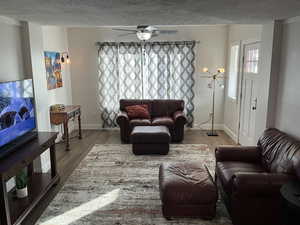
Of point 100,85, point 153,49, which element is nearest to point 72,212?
point 100,85

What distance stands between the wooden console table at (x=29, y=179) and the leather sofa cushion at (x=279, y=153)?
2.75 metres

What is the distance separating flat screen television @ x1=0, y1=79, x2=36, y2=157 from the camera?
2668mm

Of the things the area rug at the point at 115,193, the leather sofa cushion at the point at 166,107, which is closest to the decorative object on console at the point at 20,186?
the area rug at the point at 115,193

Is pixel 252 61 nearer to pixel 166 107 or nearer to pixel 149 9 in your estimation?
pixel 166 107

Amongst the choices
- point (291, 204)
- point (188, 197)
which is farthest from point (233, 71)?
point (291, 204)

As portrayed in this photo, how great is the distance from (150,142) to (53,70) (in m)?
2.58

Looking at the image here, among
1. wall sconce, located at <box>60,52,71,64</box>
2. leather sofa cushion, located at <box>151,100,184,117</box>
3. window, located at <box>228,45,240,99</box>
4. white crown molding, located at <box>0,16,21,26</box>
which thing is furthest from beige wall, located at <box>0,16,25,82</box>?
window, located at <box>228,45,240,99</box>

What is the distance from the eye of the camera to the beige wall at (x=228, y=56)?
15.0 feet

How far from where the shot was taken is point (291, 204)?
1941mm

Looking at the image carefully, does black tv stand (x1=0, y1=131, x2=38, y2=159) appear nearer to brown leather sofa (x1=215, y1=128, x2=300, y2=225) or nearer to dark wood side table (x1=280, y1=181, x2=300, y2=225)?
brown leather sofa (x1=215, y1=128, x2=300, y2=225)

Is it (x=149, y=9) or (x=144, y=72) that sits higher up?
(x=149, y=9)

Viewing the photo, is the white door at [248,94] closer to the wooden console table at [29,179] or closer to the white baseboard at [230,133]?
the white baseboard at [230,133]

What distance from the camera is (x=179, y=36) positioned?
609 cm

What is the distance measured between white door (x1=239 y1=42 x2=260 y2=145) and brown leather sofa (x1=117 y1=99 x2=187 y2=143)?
1.23 m
